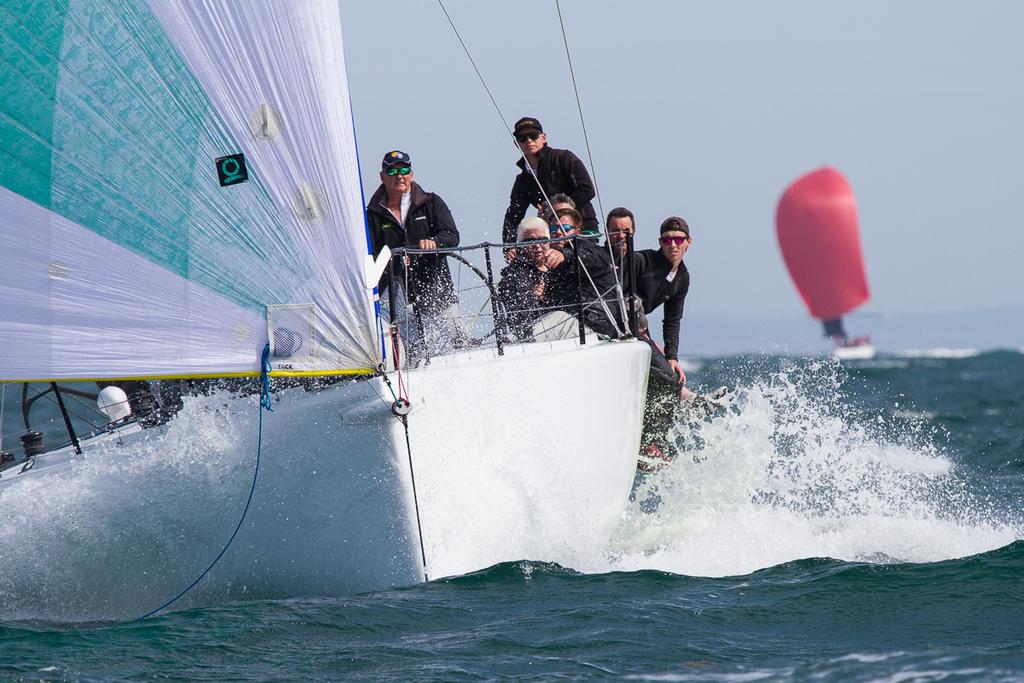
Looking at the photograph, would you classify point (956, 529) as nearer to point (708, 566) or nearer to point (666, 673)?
point (708, 566)

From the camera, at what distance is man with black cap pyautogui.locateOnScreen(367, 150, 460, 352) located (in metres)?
6.36

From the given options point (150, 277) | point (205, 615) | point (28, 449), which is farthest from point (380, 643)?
point (28, 449)

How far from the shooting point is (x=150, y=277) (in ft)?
17.5

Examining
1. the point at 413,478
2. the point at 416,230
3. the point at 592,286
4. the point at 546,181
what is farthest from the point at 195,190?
the point at 546,181

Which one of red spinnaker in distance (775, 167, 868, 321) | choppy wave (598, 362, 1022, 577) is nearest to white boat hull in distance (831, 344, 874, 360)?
red spinnaker in distance (775, 167, 868, 321)

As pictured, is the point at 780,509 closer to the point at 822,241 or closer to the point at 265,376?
the point at 265,376

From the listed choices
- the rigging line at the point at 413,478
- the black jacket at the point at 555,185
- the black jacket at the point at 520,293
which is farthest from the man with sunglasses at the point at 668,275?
the rigging line at the point at 413,478

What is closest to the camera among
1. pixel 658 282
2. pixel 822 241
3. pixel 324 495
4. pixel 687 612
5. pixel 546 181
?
pixel 687 612

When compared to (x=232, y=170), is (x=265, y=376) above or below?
below

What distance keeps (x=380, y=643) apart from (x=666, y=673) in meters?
1.13

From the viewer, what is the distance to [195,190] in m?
5.30

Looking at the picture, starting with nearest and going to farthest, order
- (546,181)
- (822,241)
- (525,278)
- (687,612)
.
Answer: (687,612), (525,278), (546,181), (822,241)

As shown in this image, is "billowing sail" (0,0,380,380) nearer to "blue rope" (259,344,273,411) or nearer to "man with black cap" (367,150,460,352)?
"blue rope" (259,344,273,411)

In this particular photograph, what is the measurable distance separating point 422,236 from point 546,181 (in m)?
1.01
